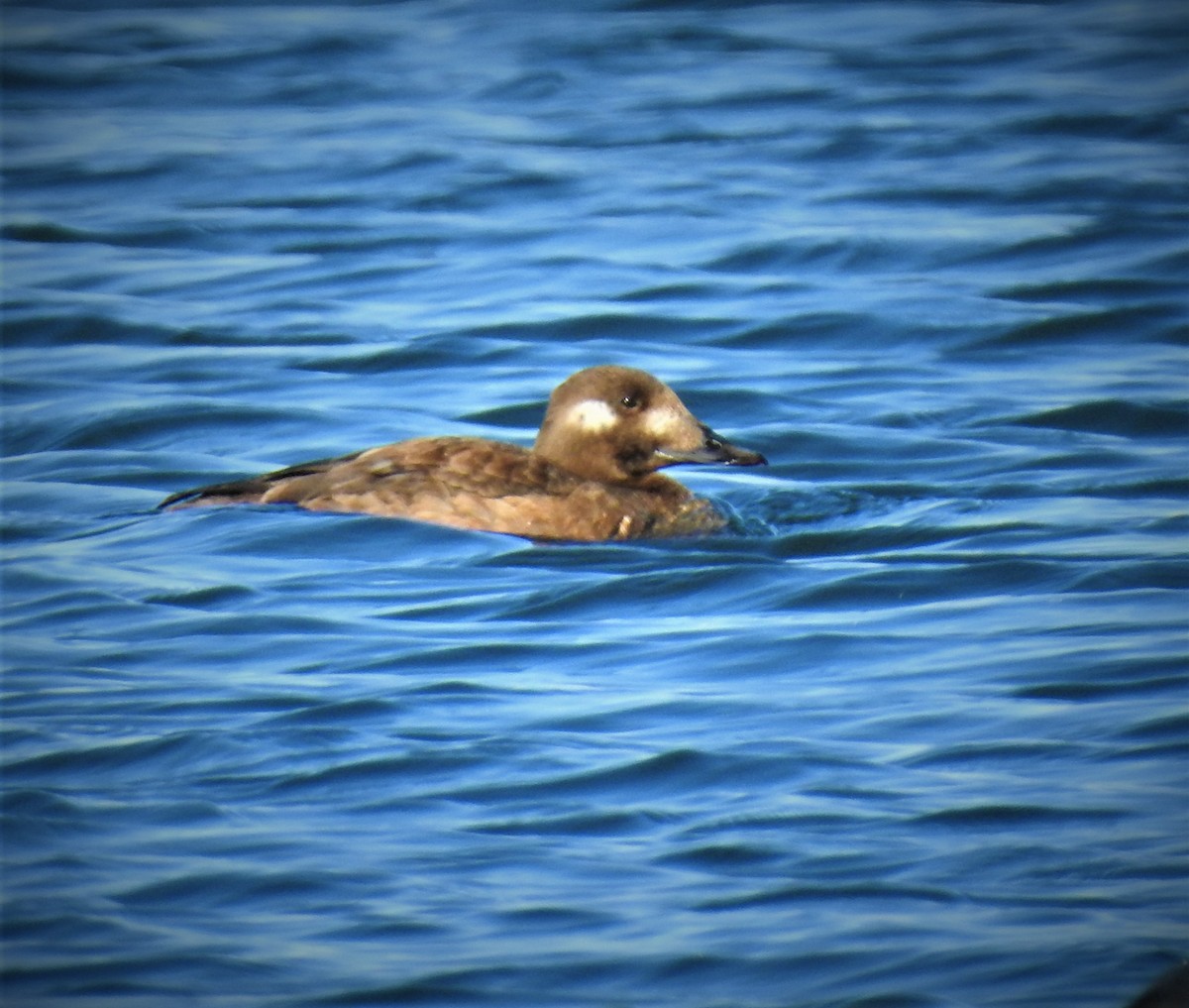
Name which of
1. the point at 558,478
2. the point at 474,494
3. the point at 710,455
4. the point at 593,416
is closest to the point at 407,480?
the point at 474,494

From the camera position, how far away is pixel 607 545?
830cm

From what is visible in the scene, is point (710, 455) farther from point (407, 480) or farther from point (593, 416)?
point (407, 480)

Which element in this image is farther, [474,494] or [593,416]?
[593,416]

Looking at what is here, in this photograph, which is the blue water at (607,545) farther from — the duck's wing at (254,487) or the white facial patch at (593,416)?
the white facial patch at (593,416)

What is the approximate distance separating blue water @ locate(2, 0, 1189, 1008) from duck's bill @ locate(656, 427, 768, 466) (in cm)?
25

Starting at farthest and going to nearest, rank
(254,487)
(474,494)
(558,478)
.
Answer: (254,487) < (558,478) < (474,494)

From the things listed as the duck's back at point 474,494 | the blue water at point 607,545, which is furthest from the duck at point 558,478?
the blue water at point 607,545

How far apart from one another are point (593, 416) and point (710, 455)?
447 millimetres

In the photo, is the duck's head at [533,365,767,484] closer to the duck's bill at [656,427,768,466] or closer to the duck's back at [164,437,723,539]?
the duck's bill at [656,427,768,466]

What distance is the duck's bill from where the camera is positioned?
8.59 m

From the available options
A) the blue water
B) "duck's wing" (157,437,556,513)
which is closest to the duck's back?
"duck's wing" (157,437,556,513)

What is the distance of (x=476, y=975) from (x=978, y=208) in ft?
32.4

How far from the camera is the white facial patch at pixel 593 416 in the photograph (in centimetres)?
851

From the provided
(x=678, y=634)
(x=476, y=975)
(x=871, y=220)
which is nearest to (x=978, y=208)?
(x=871, y=220)
